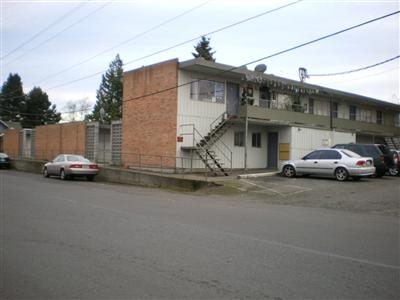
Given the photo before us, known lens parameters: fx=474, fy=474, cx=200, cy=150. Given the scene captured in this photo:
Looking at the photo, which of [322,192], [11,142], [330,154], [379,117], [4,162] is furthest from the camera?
[11,142]

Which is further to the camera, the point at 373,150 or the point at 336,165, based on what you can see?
the point at 373,150

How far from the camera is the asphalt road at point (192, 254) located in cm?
572

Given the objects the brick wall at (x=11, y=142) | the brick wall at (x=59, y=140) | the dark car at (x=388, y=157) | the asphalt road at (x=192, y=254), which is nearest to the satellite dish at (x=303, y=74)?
the dark car at (x=388, y=157)

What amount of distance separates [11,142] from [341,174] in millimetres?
39368

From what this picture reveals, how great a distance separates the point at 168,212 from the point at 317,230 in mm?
4195

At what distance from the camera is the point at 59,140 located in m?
40.2

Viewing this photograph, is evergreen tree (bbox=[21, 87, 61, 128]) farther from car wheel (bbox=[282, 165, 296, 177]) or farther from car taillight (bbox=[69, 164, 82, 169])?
car wheel (bbox=[282, 165, 296, 177])

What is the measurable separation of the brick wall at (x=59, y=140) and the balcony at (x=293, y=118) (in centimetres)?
1466

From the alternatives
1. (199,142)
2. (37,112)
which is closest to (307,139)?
(199,142)

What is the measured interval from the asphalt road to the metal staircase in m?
12.3

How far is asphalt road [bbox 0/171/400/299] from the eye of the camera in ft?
18.8

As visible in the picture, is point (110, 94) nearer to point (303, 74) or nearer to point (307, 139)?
point (303, 74)

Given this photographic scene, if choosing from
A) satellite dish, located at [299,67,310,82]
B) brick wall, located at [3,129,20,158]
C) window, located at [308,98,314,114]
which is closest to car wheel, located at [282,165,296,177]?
window, located at [308,98,314,114]

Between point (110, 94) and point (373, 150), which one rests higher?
point (110, 94)
